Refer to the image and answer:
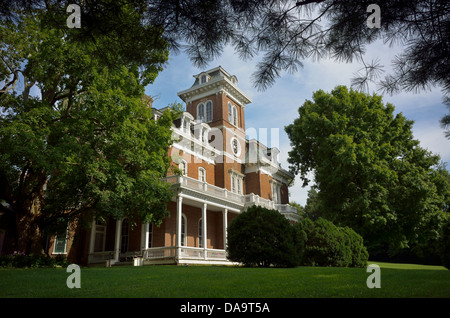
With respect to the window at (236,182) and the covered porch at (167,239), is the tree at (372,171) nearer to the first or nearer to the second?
the window at (236,182)

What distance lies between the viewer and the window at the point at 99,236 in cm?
2233

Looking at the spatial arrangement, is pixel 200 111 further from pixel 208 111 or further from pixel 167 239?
pixel 167 239

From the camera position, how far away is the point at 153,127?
16.2 meters

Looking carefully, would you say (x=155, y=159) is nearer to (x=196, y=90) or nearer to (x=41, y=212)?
(x=41, y=212)

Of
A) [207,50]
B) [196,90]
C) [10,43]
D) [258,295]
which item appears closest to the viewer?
[258,295]

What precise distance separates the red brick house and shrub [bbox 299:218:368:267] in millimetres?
7606

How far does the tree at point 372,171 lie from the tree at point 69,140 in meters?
12.8

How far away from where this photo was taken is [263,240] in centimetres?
1270

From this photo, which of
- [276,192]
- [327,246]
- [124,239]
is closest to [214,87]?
[276,192]

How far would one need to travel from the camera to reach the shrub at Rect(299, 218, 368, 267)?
48.7 ft

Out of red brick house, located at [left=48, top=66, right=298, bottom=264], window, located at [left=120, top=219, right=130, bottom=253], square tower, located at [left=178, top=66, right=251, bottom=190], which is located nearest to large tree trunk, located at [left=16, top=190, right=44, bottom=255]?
red brick house, located at [left=48, top=66, right=298, bottom=264]

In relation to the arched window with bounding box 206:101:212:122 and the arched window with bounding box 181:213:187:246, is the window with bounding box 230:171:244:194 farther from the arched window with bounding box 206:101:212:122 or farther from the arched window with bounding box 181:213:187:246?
the arched window with bounding box 181:213:187:246
